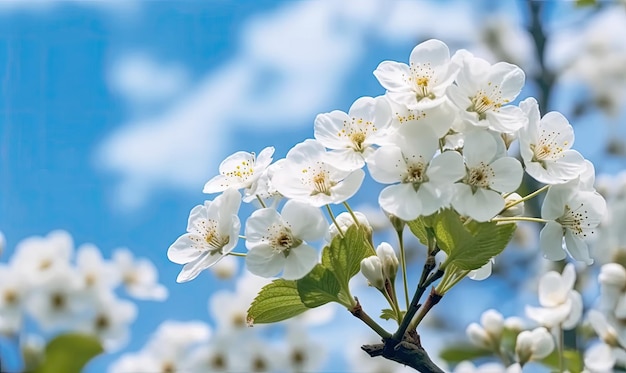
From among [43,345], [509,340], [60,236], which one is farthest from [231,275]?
[509,340]

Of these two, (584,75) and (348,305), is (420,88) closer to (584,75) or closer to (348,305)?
(348,305)

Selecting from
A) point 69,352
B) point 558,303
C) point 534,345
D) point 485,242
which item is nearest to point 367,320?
point 485,242

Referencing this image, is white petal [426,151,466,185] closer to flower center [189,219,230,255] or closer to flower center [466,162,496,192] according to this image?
flower center [466,162,496,192]

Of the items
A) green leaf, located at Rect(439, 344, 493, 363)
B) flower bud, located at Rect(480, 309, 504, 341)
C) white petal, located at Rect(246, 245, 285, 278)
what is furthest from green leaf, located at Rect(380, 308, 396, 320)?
green leaf, located at Rect(439, 344, 493, 363)

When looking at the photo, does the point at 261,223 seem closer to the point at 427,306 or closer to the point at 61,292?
the point at 427,306

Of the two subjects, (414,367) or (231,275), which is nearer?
(414,367)
